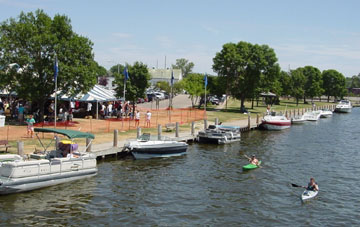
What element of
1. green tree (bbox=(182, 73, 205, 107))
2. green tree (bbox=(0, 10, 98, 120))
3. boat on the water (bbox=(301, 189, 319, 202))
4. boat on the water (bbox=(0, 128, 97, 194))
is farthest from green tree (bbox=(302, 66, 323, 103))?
boat on the water (bbox=(0, 128, 97, 194))

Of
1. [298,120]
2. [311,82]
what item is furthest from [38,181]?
[311,82]

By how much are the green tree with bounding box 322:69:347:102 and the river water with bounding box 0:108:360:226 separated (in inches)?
4090

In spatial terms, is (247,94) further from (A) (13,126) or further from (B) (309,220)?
(B) (309,220)

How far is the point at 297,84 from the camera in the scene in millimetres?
106688

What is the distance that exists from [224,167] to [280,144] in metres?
13.9

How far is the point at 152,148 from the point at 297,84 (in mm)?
84561

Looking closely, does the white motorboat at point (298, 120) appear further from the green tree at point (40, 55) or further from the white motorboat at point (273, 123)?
the green tree at point (40, 55)

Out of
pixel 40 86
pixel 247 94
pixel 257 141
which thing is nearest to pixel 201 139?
pixel 257 141

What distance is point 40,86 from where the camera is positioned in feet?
120

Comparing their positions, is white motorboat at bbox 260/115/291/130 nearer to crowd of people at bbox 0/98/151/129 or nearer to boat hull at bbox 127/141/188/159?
crowd of people at bbox 0/98/151/129

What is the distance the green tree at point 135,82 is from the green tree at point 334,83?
318 ft

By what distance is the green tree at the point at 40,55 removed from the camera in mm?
35875

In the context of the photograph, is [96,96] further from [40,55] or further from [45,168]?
[45,168]

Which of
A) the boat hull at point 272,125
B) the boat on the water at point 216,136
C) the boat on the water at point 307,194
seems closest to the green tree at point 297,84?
the boat hull at point 272,125
